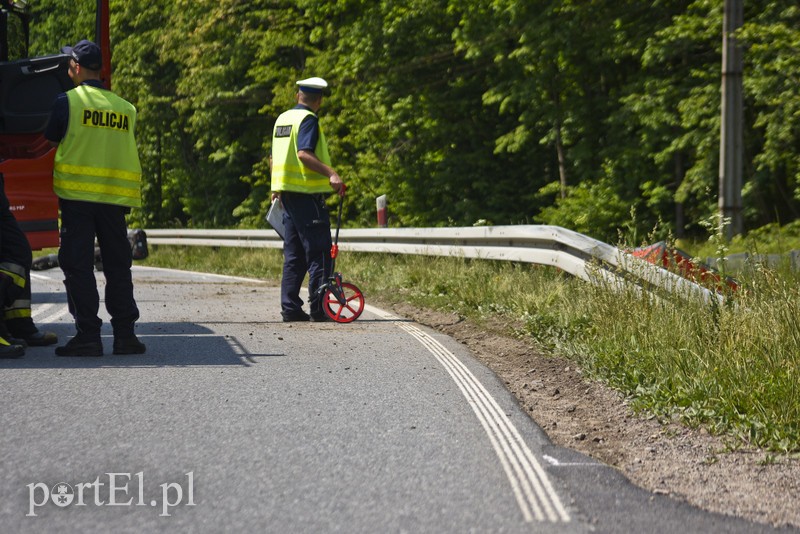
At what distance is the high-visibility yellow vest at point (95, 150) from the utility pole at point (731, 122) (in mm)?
10435

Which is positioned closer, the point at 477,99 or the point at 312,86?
the point at 312,86

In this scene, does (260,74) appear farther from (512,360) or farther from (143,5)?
(512,360)

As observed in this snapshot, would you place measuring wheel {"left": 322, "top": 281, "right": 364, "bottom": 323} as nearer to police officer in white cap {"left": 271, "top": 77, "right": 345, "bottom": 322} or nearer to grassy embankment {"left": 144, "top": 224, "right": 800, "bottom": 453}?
police officer in white cap {"left": 271, "top": 77, "right": 345, "bottom": 322}

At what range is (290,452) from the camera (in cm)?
490

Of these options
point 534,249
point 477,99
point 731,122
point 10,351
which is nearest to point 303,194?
point 534,249

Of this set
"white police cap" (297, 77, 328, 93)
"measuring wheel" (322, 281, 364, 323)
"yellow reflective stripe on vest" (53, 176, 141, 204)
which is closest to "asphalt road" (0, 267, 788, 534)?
"yellow reflective stripe on vest" (53, 176, 141, 204)

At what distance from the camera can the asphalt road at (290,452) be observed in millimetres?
3975

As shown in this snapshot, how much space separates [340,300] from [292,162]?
1332 millimetres

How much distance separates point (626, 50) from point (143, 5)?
70.2ft

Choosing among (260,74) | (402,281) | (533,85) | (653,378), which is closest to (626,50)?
(533,85)

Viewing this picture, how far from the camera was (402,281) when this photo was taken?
538 inches

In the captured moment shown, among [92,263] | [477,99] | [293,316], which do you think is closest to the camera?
[92,263]

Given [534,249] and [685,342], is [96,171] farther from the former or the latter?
[534,249]

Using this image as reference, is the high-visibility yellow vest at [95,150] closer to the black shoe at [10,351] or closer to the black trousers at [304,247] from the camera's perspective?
the black shoe at [10,351]
